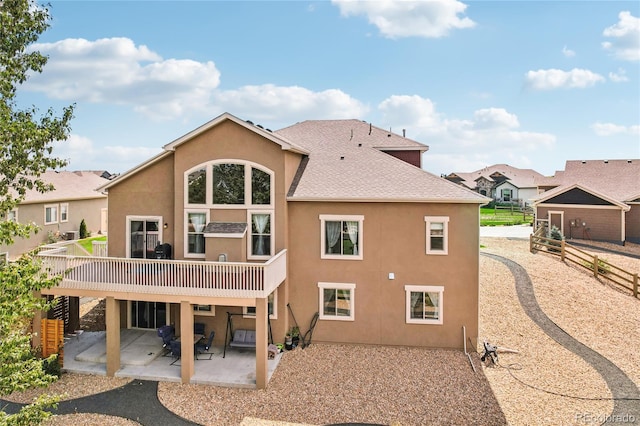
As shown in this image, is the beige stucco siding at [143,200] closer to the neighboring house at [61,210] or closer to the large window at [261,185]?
the large window at [261,185]

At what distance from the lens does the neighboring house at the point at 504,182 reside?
68.4m

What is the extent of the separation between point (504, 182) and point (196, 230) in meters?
68.9

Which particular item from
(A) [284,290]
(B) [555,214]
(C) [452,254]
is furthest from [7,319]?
(B) [555,214]

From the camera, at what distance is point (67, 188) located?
115 ft

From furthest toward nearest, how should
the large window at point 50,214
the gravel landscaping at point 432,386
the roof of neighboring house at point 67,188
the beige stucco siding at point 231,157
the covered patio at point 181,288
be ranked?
1. the large window at point 50,214
2. the roof of neighboring house at point 67,188
3. the beige stucco siding at point 231,157
4. the covered patio at point 181,288
5. the gravel landscaping at point 432,386

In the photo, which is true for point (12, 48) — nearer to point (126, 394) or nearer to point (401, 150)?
point (126, 394)

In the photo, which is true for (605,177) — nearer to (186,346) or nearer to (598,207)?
(598,207)

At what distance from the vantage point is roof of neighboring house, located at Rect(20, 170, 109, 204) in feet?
100

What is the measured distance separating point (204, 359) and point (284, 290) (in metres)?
3.93

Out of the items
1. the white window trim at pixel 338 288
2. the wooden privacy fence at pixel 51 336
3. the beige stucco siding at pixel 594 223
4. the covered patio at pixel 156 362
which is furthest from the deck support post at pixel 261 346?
the beige stucco siding at pixel 594 223

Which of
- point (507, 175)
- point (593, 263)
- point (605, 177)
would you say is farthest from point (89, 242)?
point (507, 175)

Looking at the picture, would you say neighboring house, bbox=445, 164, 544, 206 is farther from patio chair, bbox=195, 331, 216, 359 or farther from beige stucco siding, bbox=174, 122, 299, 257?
patio chair, bbox=195, 331, 216, 359

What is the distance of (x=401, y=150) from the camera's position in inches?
814

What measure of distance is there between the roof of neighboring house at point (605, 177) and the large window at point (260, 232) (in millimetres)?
28261
